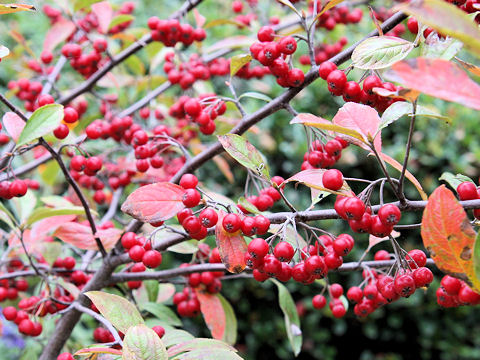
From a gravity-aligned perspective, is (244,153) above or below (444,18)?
below

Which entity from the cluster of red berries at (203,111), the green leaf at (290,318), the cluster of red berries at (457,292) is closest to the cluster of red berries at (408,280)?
the cluster of red berries at (457,292)

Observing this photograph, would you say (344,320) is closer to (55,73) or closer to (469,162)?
(469,162)

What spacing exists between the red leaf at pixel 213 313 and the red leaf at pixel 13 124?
0.79 m

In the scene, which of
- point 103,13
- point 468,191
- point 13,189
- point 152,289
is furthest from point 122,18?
point 468,191

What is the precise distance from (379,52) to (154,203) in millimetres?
597

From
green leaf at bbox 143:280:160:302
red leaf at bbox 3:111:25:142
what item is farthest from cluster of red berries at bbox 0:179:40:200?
green leaf at bbox 143:280:160:302

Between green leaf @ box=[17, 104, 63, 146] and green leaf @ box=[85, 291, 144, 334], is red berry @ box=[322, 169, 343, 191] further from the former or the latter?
green leaf @ box=[17, 104, 63, 146]

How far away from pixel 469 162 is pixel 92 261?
8.46 ft

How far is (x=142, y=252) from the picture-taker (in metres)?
1.26

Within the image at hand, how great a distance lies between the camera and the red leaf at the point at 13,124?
1288mm

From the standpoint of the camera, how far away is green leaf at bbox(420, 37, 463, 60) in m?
0.82

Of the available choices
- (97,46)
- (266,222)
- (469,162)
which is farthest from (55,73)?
(469,162)

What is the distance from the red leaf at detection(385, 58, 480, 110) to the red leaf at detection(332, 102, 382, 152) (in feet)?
1.02

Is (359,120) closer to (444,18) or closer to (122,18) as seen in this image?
(444,18)
